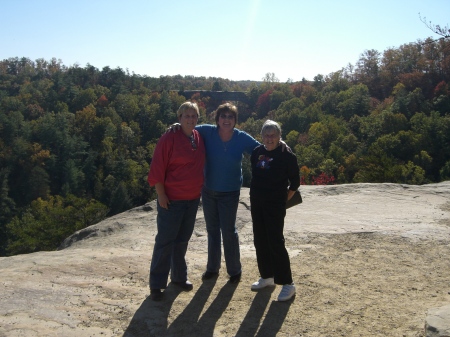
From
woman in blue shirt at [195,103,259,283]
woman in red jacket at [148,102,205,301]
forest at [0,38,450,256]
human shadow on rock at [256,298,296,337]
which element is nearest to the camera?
human shadow on rock at [256,298,296,337]

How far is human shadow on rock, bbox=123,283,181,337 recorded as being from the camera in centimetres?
371

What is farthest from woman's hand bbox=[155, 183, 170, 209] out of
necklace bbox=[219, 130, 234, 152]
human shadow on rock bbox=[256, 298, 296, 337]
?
human shadow on rock bbox=[256, 298, 296, 337]

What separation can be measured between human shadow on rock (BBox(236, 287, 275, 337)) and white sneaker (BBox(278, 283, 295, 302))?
136mm

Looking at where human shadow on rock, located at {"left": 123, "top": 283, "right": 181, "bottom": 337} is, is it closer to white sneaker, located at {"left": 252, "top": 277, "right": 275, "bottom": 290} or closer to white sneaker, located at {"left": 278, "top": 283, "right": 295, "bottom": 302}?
white sneaker, located at {"left": 252, "top": 277, "right": 275, "bottom": 290}

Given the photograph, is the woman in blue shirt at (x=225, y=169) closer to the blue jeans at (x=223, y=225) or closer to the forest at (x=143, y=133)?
the blue jeans at (x=223, y=225)

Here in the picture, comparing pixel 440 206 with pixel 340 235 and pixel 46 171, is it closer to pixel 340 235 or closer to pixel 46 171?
pixel 340 235

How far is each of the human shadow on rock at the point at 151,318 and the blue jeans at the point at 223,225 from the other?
22.0 inches

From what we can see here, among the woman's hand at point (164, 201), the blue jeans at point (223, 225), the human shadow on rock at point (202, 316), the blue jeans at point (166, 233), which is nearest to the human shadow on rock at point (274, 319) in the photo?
the human shadow on rock at point (202, 316)

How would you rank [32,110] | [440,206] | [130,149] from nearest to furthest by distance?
[440,206] → [130,149] → [32,110]

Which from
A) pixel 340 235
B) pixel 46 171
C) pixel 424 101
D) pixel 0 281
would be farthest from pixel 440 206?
pixel 46 171

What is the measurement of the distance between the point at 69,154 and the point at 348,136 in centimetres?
3522

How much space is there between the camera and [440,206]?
310 inches

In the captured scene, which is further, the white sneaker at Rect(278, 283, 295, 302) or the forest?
the forest

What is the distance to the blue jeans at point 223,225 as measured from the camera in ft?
14.5
